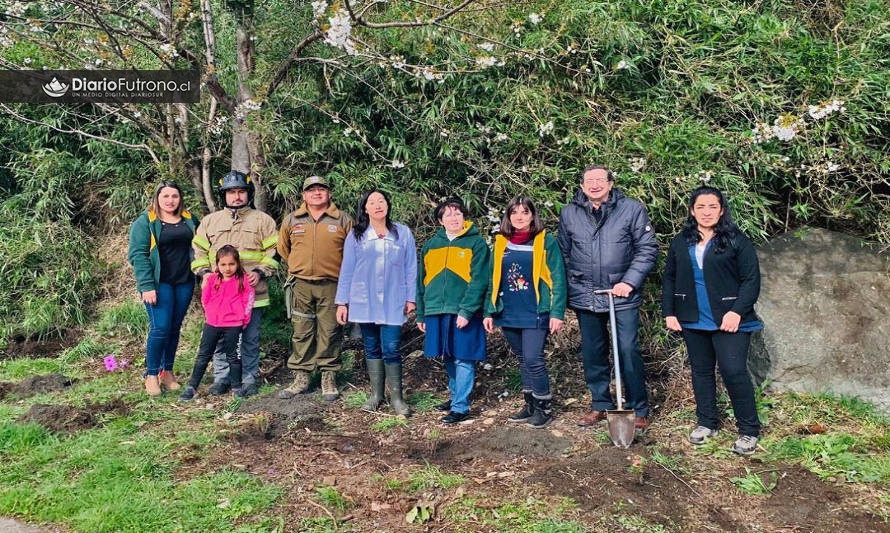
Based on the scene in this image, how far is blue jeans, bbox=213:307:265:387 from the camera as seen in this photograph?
5.42 m

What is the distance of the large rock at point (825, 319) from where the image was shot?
15.5ft

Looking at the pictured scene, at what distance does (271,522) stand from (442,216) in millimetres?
2239

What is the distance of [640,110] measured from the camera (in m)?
5.73

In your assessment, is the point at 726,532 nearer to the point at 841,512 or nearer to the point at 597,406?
the point at 841,512

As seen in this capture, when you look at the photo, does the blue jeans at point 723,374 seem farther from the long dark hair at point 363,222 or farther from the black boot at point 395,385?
the long dark hair at point 363,222

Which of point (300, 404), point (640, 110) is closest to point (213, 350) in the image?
point (300, 404)

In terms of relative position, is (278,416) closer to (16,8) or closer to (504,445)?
(504,445)

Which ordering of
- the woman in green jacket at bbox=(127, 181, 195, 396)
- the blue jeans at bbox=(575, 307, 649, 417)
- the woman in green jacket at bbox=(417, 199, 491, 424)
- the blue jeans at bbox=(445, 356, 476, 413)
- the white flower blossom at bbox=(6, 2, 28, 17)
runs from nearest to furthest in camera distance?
the blue jeans at bbox=(575, 307, 649, 417)
the woman in green jacket at bbox=(417, 199, 491, 424)
the blue jeans at bbox=(445, 356, 476, 413)
the woman in green jacket at bbox=(127, 181, 195, 396)
the white flower blossom at bbox=(6, 2, 28, 17)

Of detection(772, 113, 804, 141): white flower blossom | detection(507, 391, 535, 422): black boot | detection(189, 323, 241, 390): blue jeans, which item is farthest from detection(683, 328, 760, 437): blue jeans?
detection(189, 323, 241, 390): blue jeans

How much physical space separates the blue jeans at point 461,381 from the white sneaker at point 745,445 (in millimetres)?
1686

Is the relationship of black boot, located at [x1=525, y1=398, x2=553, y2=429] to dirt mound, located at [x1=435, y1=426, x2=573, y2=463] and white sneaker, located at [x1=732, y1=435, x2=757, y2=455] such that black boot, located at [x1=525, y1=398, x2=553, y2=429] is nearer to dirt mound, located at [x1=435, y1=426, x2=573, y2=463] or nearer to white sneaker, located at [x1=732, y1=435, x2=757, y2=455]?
dirt mound, located at [x1=435, y1=426, x2=573, y2=463]

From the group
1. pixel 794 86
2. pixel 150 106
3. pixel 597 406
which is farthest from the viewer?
pixel 150 106

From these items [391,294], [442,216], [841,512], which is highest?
[442,216]

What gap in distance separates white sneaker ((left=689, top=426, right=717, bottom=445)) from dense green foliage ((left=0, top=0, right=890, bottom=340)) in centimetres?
161
